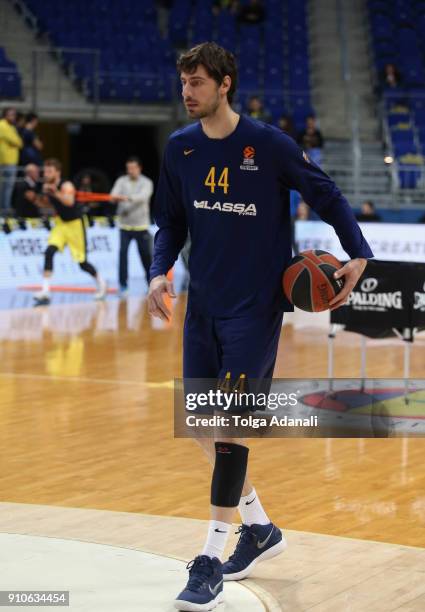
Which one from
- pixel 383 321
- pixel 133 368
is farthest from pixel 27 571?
pixel 133 368

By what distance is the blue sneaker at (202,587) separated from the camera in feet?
16.0

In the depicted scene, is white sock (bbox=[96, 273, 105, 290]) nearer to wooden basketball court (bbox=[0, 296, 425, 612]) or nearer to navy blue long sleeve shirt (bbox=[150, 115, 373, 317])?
wooden basketball court (bbox=[0, 296, 425, 612])

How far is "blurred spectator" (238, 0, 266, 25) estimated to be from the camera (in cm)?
2834

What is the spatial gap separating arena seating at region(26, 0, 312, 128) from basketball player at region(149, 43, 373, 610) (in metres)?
21.0

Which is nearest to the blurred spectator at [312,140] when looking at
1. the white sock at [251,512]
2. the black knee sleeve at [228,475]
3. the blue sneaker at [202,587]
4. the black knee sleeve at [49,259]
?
the black knee sleeve at [49,259]

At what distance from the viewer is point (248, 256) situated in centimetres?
518

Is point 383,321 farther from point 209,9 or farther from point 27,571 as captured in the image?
point 209,9

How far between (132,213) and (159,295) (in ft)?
45.2

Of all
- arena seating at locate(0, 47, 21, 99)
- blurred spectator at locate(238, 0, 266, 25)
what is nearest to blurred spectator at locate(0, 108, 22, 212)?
arena seating at locate(0, 47, 21, 99)

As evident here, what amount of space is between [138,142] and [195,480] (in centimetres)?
2379

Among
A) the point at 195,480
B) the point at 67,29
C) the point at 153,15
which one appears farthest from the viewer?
the point at 153,15

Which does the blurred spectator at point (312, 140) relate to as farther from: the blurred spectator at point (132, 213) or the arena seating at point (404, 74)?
the blurred spectator at point (132, 213)

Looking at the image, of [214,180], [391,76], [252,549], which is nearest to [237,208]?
[214,180]

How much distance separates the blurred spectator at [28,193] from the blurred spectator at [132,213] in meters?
2.38
